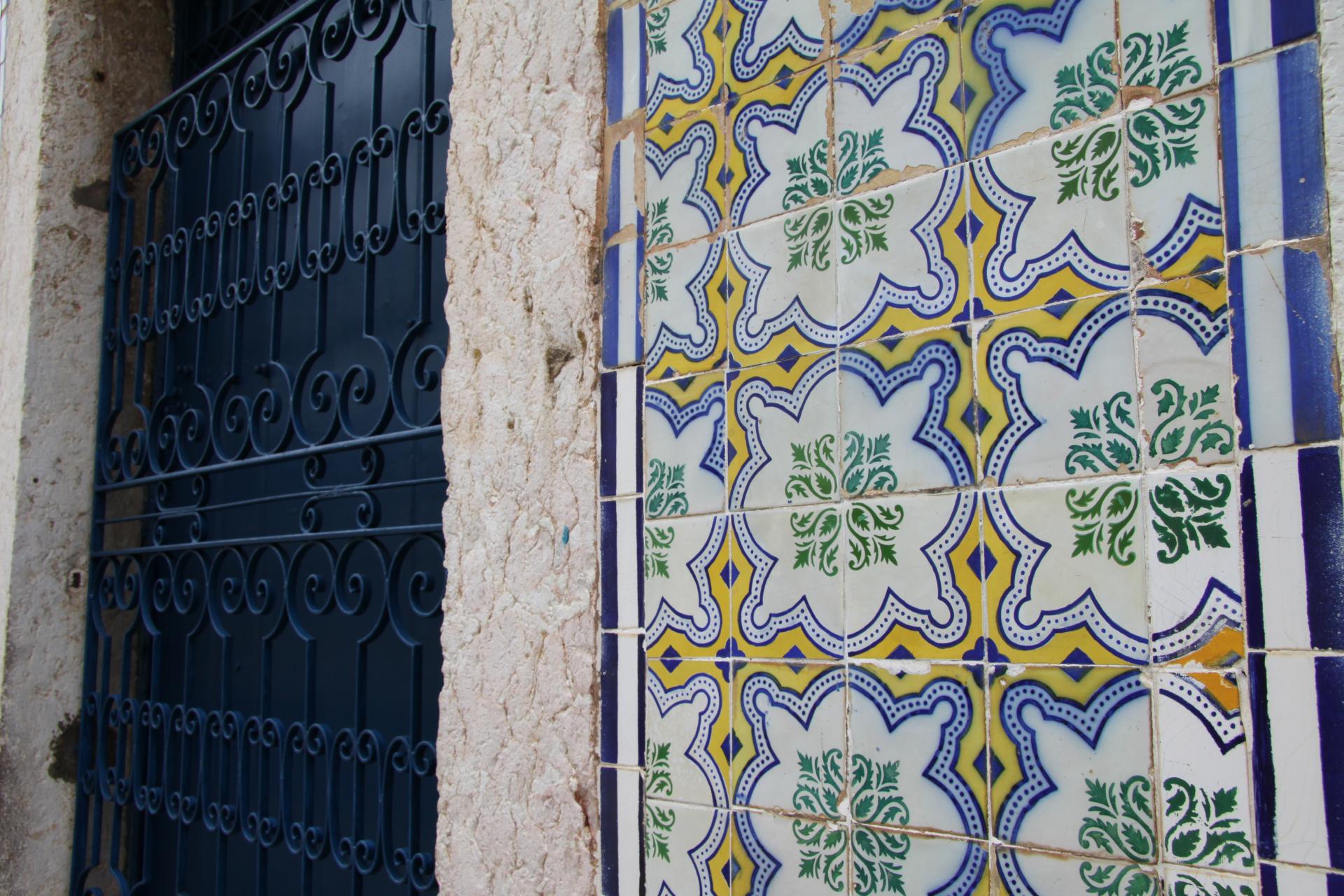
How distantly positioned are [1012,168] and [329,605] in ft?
5.85

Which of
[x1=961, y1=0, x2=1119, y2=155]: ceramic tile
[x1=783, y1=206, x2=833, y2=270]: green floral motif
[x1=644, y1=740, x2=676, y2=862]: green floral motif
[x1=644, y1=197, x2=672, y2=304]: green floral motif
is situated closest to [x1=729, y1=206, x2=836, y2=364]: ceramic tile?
[x1=783, y1=206, x2=833, y2=270]: green floral motif

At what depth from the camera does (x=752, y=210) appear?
64.2 inches

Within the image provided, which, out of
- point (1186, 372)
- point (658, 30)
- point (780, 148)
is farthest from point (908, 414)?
point (658, 30)

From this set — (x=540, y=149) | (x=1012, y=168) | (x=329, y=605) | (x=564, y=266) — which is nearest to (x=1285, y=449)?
(x=1012, y=168)

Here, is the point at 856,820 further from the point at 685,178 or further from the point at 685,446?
the point at 685,178

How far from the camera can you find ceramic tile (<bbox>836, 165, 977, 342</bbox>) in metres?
1.40

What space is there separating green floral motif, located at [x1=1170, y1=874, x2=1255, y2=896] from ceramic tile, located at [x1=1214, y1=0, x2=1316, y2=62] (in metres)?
0.81

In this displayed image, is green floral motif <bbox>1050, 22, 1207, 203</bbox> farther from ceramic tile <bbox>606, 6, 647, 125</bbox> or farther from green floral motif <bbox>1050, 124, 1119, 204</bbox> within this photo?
ceramic tile <bbox>606, 6, 647, 125</bbox>

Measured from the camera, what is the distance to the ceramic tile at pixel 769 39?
1.60 meters

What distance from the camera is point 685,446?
5.45 feet

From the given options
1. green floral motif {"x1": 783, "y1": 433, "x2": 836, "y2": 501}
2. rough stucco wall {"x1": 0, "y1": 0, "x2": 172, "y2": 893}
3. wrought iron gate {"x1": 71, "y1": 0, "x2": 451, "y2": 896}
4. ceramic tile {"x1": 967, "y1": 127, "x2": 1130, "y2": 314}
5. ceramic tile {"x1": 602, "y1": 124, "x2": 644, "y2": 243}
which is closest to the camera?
ceramic tile {"x1": 967, "y1": 127, "x2": 1130, "y2": 314}

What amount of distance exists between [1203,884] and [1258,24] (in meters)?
0.85

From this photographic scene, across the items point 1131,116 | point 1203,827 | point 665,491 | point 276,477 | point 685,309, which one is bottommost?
point 1203,827

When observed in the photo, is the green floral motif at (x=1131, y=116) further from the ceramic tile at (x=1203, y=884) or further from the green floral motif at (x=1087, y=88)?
the ceramic tile at (x=1203, y=884)
